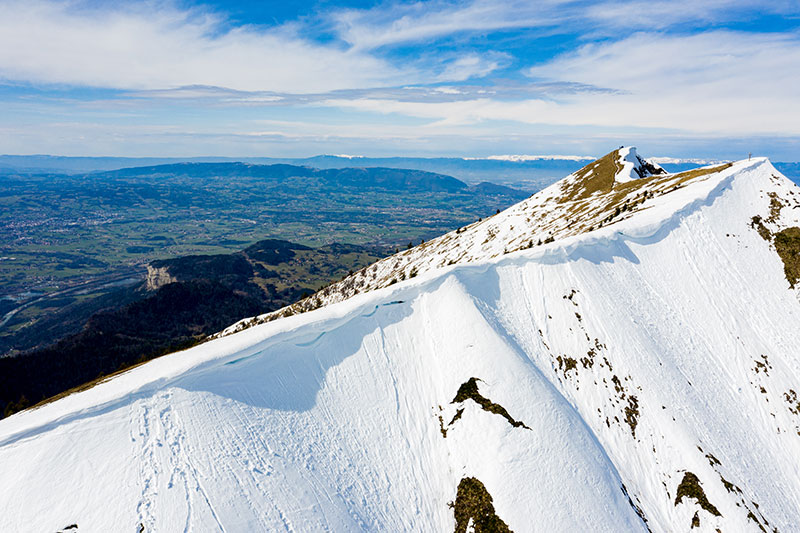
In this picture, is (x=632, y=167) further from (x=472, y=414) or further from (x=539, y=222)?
(x=472, y=414)

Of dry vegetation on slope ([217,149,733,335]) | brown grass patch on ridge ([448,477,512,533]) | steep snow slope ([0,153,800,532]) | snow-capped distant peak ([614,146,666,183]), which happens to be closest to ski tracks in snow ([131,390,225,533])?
steep snow slope ([0,153,800,532])

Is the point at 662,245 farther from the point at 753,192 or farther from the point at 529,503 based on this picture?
the point at 529,503

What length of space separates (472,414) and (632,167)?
12354 cm

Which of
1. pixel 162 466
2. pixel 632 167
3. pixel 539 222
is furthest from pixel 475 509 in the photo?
pixel 632 167

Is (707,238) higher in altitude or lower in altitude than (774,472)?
higher

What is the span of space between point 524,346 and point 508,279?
9.86 meters

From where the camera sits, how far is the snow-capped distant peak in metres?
122

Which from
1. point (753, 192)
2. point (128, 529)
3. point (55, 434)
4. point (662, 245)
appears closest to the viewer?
point (128, 529)

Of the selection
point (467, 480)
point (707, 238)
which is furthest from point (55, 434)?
point (707, 238)

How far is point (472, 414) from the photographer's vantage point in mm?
33875

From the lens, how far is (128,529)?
68.0ft

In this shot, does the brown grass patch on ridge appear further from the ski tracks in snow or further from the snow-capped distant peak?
the snow-capped distant peak

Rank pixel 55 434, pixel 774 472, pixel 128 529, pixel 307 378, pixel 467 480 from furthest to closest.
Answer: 1. pixel 774 472
2. pixel 307 378
3. pixel 467 480
4. pixel 55 434
5. pixel 128 529

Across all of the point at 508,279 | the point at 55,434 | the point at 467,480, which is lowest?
the point at 467,480
